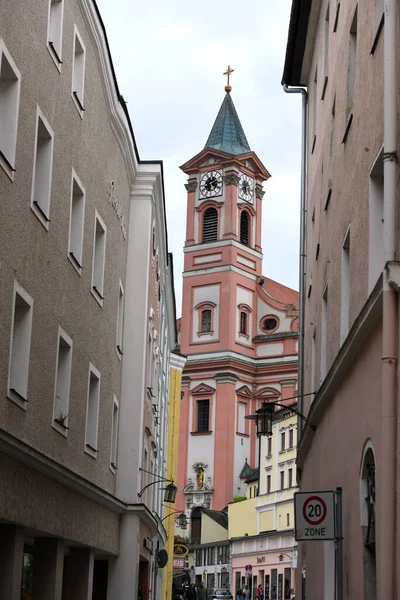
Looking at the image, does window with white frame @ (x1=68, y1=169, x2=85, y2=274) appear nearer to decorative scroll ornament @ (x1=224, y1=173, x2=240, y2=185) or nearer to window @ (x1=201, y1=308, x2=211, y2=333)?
window @ (x1=201, y1=308, x2=211, y2=333)

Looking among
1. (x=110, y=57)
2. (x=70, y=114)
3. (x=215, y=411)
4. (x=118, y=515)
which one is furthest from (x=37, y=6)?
(x=215, y=411)

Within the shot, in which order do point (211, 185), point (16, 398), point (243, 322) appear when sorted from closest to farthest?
point (16, 398) < point (243, 322) < point (211, 185)

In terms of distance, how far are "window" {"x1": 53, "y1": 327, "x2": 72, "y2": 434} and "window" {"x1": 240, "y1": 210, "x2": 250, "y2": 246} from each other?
62213 mm

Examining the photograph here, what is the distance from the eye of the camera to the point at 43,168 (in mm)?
14570

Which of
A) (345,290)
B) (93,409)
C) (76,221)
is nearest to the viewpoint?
(345,290)

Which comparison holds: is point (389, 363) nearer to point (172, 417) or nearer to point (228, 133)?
point (172, 417)

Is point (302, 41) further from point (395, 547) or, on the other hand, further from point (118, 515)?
point (395, 547)

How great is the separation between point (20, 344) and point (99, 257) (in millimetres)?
6462

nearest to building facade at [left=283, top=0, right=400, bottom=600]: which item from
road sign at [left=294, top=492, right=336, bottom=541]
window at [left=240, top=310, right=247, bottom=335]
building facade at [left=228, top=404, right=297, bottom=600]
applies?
road sign at [left=294, top=492, right=336, bottom=541]

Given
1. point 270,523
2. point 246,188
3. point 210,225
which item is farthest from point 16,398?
point 246,188

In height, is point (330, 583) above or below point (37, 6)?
below

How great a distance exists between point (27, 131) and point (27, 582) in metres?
6.85

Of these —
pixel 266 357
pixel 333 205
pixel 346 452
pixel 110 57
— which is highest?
pixel 266 357

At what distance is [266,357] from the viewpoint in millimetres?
76438
